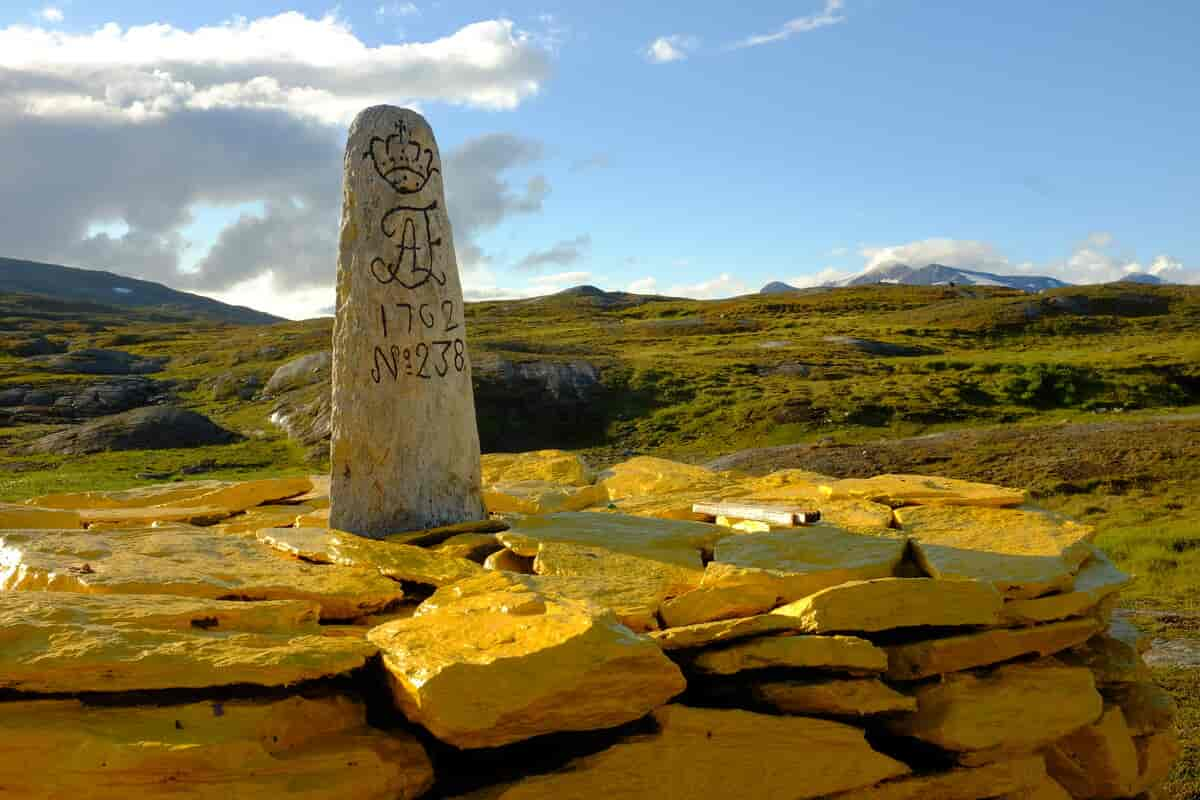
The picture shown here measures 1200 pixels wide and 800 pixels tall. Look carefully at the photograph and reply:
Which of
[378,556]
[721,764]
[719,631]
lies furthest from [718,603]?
[378,556]

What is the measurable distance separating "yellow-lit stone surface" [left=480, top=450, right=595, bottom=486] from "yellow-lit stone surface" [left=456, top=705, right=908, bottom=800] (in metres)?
5.87

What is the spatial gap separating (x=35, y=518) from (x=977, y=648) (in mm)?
8214

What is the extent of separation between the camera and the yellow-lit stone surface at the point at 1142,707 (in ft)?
29.2

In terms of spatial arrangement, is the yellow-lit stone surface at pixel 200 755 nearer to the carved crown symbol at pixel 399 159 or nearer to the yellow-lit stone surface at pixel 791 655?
the yellow-lit stone surface at pixel 791 655

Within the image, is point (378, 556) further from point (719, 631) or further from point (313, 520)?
point (719, 631)

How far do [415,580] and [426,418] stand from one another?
1.71 meters

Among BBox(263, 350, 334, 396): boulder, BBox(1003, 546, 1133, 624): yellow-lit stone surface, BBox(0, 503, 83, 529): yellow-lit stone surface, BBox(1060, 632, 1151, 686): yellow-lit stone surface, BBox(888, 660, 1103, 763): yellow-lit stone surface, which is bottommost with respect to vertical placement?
BBox(1060, 632, 1151, 686): yellow-lit stone surface

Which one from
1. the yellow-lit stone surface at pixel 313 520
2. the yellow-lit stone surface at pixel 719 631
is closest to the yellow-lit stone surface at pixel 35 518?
the yellow-lit stone surface at pixel 313 520

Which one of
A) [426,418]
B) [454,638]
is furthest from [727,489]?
[454,638]

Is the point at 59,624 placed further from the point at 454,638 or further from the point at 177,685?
the point at 454,638

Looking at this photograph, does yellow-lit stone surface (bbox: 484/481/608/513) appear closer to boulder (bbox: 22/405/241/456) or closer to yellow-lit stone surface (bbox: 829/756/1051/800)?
yellow-lit stone surface (bbox: 829/756/1051/800)

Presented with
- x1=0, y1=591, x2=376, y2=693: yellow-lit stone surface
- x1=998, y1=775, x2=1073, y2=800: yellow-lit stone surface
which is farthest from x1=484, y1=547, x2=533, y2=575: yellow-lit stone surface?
x1=998, y1=775, x2=1073, y2=800: yellow-lit stone surface

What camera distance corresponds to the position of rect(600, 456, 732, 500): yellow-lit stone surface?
11203mm

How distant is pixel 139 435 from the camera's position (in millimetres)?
30594
